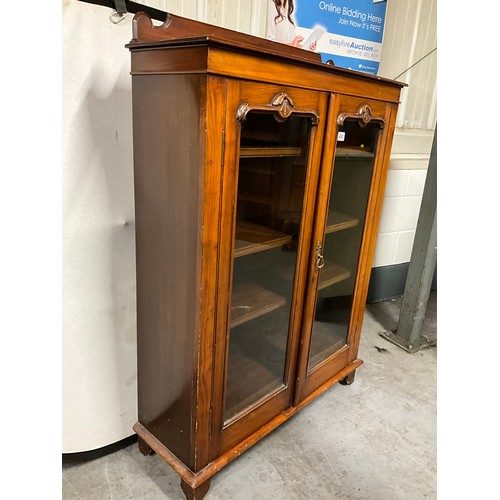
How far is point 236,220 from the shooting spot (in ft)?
3.79

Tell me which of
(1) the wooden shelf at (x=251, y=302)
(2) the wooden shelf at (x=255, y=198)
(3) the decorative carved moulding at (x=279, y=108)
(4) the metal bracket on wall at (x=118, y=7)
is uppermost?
(4) the metal bracket on wall at (x=118, y=7)

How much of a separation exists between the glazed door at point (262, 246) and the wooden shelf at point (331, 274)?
0.18 metres

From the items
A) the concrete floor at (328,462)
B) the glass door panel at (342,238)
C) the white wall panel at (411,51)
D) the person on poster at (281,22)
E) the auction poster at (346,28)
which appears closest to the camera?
the concrete floor at (328,462)

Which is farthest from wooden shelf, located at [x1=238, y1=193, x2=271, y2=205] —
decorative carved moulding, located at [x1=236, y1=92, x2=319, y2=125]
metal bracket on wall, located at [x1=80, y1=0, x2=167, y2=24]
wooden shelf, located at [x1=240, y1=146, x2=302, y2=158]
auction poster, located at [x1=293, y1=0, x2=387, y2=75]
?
auction poster, located at [x1=293, y1=0, x2=387, y2=75]

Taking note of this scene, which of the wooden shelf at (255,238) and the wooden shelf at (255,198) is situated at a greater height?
the wooden shelf at (255,198)

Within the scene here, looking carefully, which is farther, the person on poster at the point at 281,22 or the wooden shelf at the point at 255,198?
the person on poster at the point at 281,22

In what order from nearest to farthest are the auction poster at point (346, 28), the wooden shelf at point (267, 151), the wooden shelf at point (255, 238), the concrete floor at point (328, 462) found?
the wooden shelf at point (267, 151) < the wooden shelf at point (255, 238) < the concrete floor at point (328, 462) < the auction poster at point (346, 28)

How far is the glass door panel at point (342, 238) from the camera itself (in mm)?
1490

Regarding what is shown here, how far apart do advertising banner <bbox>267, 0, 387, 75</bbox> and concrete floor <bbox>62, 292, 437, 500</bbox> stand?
1.63 m

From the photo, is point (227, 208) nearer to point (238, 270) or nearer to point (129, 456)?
point (238, 270)

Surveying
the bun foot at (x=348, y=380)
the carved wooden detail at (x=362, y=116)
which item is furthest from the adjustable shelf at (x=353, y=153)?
the bun foot at (x=348, y=380)

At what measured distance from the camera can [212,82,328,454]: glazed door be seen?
1.08 meters

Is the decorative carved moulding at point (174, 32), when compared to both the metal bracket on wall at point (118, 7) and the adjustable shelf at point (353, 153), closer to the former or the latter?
the metal bracket on wall at point (118, 7)
